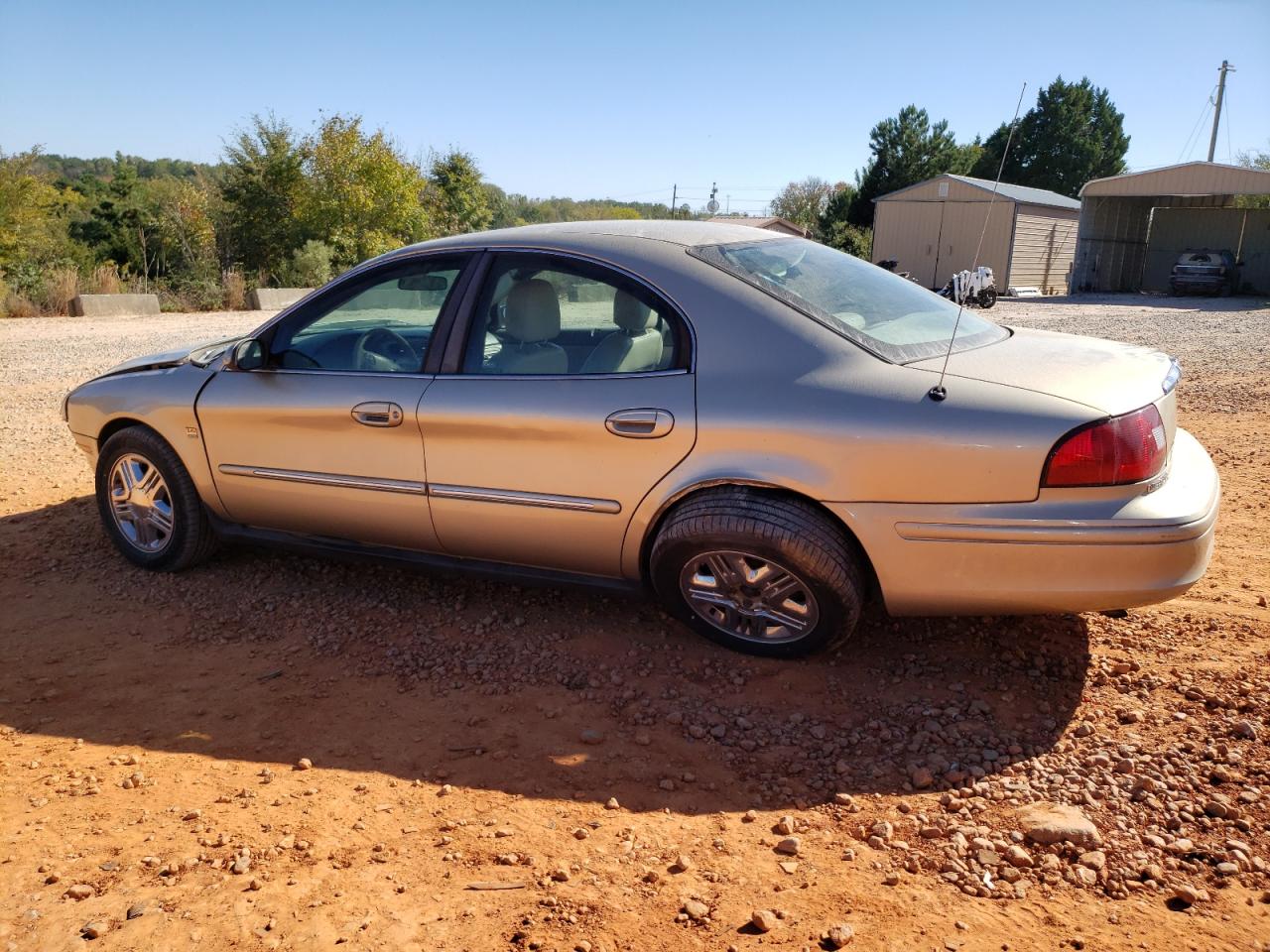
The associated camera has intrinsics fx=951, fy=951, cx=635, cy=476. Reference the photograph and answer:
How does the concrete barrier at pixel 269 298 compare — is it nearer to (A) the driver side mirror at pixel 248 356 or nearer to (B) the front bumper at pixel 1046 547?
(A) the driver side mirror at pixel 248 356

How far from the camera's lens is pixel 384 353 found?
4129mm

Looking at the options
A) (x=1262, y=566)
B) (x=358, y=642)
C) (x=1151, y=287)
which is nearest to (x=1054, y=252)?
(x=1151, y=287)

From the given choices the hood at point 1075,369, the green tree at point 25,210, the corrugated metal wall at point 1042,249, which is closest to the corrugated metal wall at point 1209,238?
the corrugated metal wall at point 1042,249

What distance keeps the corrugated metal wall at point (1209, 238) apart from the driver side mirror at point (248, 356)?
33538 mm

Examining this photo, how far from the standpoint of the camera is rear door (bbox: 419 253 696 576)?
3.44 meters

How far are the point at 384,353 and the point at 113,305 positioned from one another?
18.9 m

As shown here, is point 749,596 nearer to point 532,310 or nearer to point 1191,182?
point 532,310

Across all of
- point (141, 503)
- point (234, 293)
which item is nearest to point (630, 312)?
point (141, 503)

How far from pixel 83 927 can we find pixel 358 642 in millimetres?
1696

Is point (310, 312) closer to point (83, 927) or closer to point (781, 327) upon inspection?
point (781, 327)

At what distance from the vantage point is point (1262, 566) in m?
4.31

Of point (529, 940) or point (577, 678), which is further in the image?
point (577, 678)

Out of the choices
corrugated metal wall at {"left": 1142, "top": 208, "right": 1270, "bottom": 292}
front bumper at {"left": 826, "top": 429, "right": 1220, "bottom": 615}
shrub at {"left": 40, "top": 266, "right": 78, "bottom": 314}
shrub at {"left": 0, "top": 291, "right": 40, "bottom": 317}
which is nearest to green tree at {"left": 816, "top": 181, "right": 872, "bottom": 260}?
corrugated metal wall at {"left": 1142, "top": 208, "right": 1270, "bottom": 292}

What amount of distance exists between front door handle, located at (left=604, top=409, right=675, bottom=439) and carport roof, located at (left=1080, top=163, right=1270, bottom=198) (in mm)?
29394
